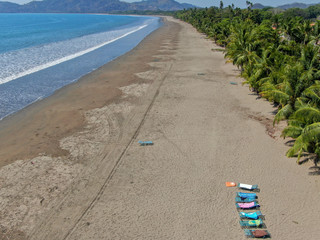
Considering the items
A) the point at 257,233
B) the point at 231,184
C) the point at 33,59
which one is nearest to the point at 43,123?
the point at 231,184

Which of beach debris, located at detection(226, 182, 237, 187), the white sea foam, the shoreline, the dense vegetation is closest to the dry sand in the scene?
the shoreline

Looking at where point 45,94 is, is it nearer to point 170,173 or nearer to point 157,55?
point 170,173

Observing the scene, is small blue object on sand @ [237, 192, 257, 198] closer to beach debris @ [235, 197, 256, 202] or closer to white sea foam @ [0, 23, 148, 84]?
beach debris @ [235, 197, 256, 202]

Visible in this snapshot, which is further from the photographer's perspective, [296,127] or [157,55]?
[157,55]

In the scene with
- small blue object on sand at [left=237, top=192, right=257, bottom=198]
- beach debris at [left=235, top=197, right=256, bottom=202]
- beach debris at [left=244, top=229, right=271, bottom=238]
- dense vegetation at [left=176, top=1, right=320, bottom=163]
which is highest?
dense vegetation at [left=176, top=1, right=320, bottom=163]

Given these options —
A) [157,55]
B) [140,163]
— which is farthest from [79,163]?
[157,55]

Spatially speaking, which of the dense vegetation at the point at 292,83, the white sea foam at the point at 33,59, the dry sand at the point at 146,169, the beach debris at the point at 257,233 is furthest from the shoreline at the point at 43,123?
the dense vegetation at the point at 292,83

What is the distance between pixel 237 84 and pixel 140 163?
49.4 feet

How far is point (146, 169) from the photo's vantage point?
12.3 meters

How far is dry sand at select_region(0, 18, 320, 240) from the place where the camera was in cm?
927

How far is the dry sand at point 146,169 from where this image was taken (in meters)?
9.27

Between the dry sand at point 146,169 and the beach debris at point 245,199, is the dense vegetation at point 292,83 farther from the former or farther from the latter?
the beach debris at point 245,199

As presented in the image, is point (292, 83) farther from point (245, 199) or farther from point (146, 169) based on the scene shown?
point (146, 169)

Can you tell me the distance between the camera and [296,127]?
12016mm
